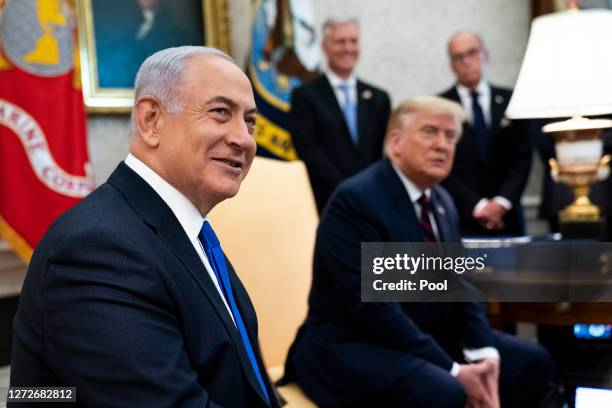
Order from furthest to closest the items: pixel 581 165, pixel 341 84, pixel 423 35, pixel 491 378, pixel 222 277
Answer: pixel 423 35, pixel 341 84, pixel 581 165, pixel 491 378, pixel 222 277

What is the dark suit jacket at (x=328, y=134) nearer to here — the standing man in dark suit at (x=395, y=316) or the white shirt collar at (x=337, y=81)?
the white shirt collar at (x=337, y=81)

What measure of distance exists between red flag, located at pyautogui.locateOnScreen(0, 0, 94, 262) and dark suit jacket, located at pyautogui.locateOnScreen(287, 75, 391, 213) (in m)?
1.07

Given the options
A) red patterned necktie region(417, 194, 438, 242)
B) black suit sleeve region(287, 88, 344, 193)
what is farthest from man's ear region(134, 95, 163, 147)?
black suit sleeve region(287, 88, 344, 193)

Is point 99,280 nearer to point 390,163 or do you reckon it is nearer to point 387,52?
point 390,163

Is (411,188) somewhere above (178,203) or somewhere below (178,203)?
below

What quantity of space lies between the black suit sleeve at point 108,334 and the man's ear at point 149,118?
0.22 m

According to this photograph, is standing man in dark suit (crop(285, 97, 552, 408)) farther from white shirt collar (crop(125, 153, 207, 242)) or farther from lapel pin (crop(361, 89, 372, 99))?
lapel pin (crop(361, 89, 372, 99))

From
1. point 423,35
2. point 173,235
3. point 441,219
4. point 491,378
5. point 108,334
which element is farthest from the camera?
point 423,35

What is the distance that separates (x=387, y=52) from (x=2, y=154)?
2.96m

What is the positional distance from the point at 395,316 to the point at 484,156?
5.90ft

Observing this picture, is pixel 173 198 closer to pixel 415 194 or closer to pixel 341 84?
pixel 415 194

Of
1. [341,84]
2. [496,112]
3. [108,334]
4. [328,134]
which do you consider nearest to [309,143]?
[328,134]

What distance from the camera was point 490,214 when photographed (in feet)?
11.1

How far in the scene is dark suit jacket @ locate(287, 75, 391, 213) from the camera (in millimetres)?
3266
